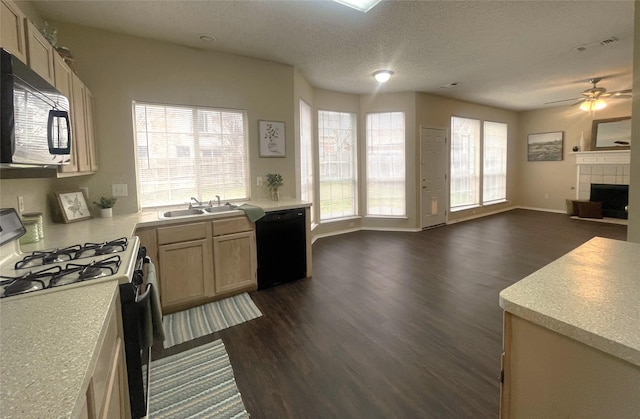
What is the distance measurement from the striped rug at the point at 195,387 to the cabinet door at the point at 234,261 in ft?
2.74

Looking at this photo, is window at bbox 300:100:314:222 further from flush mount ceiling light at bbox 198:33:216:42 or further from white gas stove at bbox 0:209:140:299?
white gas stove at bbox 0:209:140:299

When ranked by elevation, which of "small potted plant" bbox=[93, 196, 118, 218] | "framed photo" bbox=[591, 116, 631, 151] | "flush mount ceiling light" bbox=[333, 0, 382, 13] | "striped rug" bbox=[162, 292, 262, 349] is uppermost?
"flush mount ceiling light" bbox=[333, 0, 382, 13]

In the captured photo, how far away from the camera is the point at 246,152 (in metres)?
3.78

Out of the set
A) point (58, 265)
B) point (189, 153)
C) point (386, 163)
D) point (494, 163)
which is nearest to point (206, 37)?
point (189, 153)

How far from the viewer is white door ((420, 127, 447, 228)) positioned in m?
6.00

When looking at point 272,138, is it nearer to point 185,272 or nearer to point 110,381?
point 185,272

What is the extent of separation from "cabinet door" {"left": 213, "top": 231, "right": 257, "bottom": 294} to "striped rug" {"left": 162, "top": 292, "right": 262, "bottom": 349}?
0.16 m

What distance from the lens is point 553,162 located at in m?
7.77

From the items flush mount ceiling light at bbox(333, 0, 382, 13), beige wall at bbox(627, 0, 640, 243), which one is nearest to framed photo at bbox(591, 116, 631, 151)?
beige wall at bbox(627, 0, 640, 243)

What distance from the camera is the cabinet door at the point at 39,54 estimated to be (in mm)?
1556

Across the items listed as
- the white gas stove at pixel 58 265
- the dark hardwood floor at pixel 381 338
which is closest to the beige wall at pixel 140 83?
the white gas stove at pixel 58 265

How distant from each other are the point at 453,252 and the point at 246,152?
332 cm

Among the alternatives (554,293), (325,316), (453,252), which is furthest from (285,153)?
(554,293)

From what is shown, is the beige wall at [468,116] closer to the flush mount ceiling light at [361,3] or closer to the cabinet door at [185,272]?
the flush mount ceiling light at [361,3]
